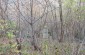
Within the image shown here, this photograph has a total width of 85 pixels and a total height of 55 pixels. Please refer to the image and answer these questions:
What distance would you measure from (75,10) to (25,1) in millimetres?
2551

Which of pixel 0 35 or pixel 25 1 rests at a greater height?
pixel 25 1

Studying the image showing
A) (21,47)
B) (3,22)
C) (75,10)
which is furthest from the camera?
(75,10)

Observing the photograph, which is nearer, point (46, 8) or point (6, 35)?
point (6, 35)

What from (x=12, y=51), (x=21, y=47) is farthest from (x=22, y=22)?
(x=12, y=51)

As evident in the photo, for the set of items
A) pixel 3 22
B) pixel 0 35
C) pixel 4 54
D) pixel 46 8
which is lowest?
pixel 4 54

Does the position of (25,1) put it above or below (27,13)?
above

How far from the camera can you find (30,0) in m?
9.37

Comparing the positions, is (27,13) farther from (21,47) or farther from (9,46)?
(9,46)

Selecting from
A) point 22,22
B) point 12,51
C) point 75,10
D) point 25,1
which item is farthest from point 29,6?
point 12,51

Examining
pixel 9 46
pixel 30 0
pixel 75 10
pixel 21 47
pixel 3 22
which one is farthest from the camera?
pixel 75 10

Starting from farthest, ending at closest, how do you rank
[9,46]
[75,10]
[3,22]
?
1. [75,10]
2. [3,22]
3. [9,46]

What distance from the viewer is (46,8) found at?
994 cm

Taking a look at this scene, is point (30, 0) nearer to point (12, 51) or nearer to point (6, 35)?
point (6, 35)

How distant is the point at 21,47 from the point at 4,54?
1.39m
